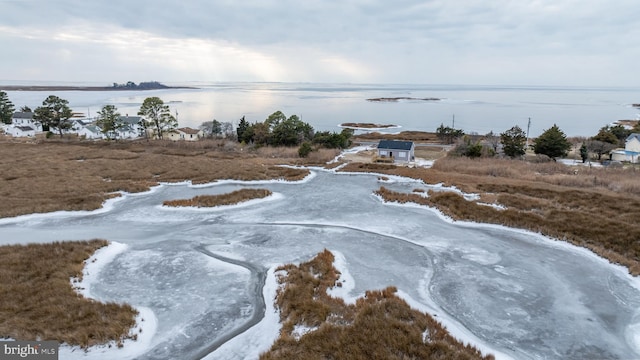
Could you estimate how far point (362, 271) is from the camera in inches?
499

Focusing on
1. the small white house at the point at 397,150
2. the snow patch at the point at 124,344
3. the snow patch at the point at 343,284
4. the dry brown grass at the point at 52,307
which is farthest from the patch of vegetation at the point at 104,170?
the snow patch at the point at 343,284

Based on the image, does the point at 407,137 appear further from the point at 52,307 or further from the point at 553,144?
the point at 52,307

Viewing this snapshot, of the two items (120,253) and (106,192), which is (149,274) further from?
(106,192)

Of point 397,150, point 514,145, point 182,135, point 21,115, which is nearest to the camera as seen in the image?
point 514,145

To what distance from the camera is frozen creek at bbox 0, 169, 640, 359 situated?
29.5 feet

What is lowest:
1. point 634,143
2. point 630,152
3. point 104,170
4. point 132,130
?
point 104,170

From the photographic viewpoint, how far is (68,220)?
18391 mm

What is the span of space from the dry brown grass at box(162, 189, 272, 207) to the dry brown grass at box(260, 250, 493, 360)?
11539 millimetres

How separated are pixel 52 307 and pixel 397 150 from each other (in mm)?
37562

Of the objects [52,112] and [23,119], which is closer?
[52,112]

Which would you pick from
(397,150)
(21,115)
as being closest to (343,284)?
(397,150)

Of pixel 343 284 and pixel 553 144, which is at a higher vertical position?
pixel 553 144

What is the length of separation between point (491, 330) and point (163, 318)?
9.09m

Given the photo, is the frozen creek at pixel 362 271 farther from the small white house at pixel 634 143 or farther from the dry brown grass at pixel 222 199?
the small white house at pixel 634 143
